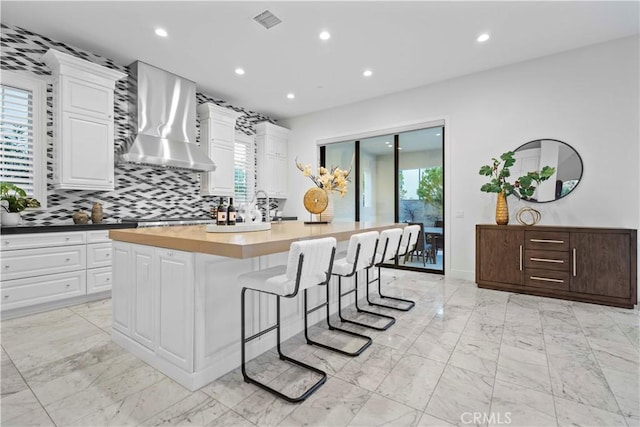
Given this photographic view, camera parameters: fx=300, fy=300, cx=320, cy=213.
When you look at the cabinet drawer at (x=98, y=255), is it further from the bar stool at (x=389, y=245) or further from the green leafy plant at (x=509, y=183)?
the green leafy plant at (x=509, y=183)

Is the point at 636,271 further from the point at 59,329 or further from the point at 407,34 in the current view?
the point at 59,329

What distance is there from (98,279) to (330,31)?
399 centimetres

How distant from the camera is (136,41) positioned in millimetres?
3641

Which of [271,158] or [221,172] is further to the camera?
[271,158]

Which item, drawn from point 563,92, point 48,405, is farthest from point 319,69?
point 48,405

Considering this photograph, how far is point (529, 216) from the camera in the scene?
4.07 meters

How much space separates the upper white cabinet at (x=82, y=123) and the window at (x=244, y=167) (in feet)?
7.87

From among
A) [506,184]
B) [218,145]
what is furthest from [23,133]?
[506,184]

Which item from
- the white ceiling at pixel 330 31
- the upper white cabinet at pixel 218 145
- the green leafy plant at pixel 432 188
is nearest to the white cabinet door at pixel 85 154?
the white ceiling at pixel 330 31

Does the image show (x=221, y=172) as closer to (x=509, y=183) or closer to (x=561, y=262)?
(x=509, y=183)

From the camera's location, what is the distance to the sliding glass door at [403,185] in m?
5.11

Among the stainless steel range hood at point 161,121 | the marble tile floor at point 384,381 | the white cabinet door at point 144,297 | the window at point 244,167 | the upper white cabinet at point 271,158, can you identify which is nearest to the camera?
the marble tile floor at point 384,381

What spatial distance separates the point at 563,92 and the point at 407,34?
2217 millimetres

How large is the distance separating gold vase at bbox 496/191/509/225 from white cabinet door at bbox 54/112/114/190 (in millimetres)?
5107
